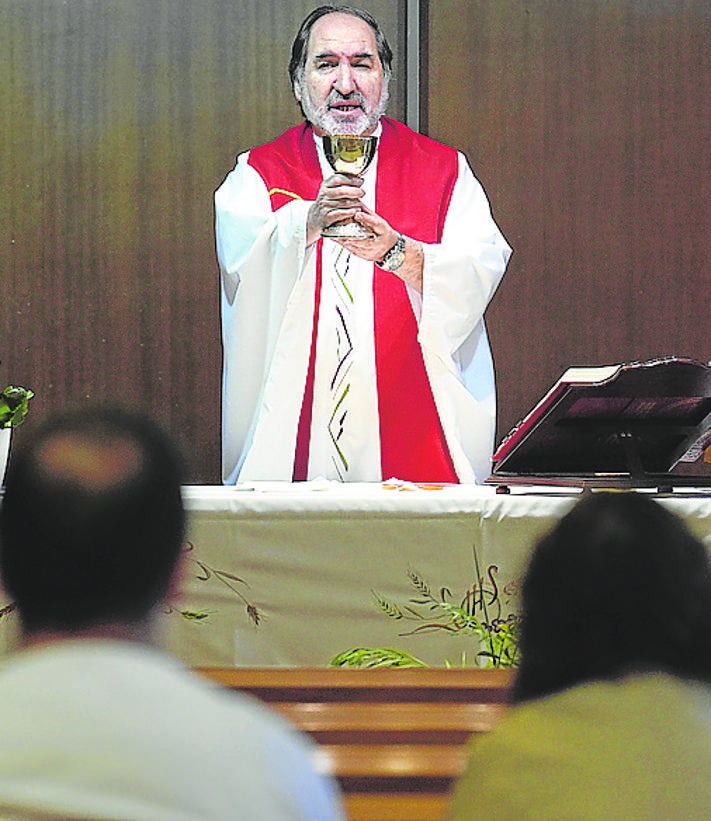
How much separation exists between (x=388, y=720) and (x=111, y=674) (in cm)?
67

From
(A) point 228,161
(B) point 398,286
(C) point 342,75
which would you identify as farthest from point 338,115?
(A) point 228,161

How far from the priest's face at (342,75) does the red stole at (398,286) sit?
0.65 feet

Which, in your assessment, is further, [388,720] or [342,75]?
[342,75]

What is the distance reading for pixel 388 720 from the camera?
1573 mm

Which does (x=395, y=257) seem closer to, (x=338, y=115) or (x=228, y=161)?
(x=338, y=115)

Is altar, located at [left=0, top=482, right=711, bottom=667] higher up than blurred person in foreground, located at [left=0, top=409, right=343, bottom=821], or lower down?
lower down

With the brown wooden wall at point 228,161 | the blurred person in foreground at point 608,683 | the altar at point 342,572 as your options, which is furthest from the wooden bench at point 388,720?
the brown wooden wall at point 228,161

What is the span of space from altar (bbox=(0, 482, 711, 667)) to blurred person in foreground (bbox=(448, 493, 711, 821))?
4.71 feet

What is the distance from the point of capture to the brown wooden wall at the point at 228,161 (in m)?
4.97

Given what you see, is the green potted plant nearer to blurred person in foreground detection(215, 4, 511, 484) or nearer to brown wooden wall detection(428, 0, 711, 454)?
blurred person in foreground detection(215, 4, 511, 484)

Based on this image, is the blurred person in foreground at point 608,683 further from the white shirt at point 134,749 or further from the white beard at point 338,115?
the white beard at point 338,115

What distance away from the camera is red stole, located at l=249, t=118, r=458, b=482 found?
3.62m

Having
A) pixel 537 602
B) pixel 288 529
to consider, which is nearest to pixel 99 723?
pixel 537 602

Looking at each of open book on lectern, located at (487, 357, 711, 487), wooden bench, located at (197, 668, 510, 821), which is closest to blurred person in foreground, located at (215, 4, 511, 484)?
open book on lectern, located at (487, 357, 711, 487)
